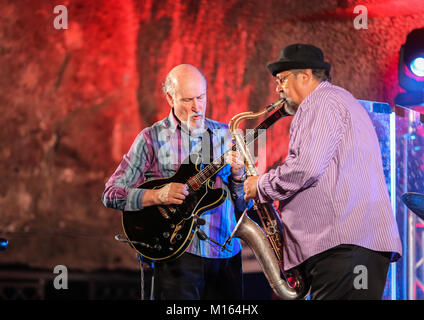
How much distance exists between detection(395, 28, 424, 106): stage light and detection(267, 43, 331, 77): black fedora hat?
6.92 feet

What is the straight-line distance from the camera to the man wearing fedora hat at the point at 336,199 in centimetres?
238

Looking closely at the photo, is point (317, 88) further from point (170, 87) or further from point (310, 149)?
point (170, 87)

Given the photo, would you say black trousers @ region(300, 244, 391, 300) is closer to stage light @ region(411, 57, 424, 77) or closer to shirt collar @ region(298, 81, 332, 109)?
shirt collar @ region(298, 81, 332, 109)

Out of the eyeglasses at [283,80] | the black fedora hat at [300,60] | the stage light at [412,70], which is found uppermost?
the stage light at [412,70]

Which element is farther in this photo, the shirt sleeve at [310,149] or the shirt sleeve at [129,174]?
the shirt sleeve at [129,174]

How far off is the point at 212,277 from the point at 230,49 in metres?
2.35

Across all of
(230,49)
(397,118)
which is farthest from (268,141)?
(397,118)

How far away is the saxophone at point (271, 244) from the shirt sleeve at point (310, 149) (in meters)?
0.42

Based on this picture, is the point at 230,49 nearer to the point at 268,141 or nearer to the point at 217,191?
the point at 268,141

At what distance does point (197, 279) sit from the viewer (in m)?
3.06

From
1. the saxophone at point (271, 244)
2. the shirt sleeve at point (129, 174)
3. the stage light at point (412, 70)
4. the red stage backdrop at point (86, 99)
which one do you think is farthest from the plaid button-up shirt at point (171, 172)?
the stage light at point (412, 70)

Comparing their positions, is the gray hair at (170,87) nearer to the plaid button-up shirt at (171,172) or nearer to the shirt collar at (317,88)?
the plaid button-up shirt at (171,172)
